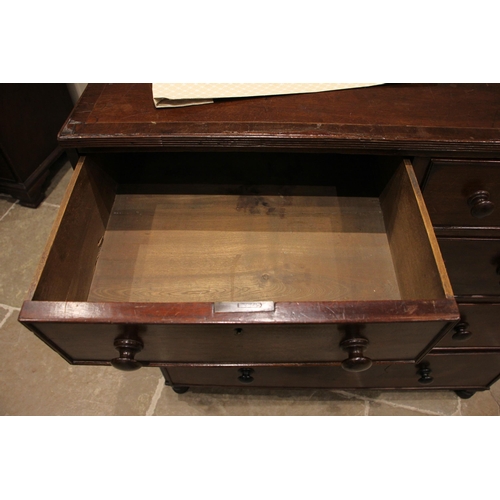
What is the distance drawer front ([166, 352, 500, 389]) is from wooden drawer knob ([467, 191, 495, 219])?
403mm

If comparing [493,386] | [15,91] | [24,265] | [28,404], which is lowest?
[28,404]

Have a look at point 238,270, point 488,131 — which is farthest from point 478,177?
point 238,270

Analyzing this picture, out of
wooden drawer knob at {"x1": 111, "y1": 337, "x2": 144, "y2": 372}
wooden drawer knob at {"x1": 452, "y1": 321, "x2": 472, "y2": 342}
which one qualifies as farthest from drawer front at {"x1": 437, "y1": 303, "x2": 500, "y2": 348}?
wooden drawer knob at {"x1": 111, "y1": 337, "x2": 144, "y2": 372}

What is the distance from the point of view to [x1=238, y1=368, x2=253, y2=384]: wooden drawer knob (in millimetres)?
901

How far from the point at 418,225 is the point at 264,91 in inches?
13.5

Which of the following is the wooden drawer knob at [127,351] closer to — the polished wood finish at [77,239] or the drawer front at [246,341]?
the drawer front at [246,341]

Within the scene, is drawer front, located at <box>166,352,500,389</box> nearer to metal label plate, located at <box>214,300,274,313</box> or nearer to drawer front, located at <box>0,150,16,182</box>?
metal label plate, located at <box>214,300,274,313</box>

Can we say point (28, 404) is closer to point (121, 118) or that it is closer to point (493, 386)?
point (121, 118)

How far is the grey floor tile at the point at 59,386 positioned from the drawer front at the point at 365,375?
0.21m

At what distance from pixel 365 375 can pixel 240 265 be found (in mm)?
486

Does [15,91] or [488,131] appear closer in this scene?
[488,131]

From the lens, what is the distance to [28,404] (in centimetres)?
116

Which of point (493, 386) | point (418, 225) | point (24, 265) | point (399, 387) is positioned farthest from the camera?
point (24, 265)

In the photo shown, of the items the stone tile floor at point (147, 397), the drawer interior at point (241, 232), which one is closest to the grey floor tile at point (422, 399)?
the stone tile floor at point (147, 397)
